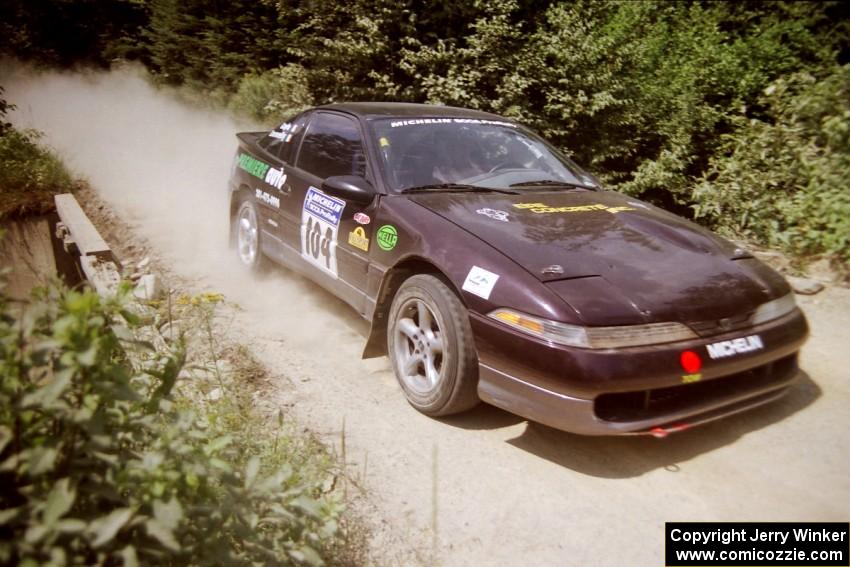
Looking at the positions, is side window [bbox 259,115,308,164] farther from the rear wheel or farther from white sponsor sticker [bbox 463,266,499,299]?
white sponsor sticker [bbox 463,266,499,299]

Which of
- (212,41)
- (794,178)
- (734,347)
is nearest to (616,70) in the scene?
(794,178)

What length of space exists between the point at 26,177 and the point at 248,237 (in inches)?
180

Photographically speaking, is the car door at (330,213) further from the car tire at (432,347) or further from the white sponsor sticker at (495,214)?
the white sponsor sticker at (495,214)

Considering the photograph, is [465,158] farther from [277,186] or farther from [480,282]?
[277,186]

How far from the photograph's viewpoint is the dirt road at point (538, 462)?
7.96ft

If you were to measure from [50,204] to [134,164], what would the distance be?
330cm

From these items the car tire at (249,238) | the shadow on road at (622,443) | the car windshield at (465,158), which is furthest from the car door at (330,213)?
the shadow on road at (622,443)

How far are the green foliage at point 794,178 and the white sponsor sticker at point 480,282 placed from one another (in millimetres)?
3537

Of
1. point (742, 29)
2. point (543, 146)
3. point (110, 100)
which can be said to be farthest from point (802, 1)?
point (110, 100)

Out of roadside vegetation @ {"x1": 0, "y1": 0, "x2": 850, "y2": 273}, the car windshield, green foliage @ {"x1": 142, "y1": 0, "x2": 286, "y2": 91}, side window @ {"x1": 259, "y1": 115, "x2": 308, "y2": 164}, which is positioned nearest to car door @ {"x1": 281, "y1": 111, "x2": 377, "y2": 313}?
side window @ {"x1": 259, "y1": 115, "x2": 308, "y2": 164}

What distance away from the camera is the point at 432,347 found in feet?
10.4

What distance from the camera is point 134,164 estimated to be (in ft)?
35.8

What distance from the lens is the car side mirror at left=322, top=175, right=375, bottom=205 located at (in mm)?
3615

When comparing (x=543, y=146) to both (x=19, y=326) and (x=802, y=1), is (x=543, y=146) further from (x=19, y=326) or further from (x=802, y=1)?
(x=802, y=1)
